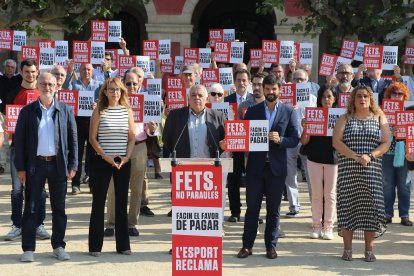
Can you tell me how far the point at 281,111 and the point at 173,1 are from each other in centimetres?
1621

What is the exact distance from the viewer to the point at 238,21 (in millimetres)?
28219

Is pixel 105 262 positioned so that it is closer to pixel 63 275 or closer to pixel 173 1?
pixel 63 275

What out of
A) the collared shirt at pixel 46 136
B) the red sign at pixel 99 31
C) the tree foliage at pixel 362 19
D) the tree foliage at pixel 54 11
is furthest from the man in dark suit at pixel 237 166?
the tree foliage at pixel 54 11

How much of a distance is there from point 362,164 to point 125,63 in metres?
6.25

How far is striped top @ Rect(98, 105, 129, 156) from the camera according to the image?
9641mm

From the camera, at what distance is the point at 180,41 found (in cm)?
2528

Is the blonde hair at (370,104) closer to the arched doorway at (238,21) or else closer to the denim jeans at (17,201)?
the denim jeans at (17,201)

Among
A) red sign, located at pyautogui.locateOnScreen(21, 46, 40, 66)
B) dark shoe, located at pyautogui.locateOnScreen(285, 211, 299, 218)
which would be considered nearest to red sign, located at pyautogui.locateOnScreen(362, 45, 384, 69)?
dark shoe, located at pyautogui.locateOnScreen(285, 211, 299, 218)

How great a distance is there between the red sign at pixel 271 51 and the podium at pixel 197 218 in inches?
309

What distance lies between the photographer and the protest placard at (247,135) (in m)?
9.68

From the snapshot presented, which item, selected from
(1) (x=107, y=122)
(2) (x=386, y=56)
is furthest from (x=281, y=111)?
(2) (x=386, y=56)

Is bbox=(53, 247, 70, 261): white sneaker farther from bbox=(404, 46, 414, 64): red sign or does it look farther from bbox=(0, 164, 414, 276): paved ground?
bbox=(404, 46, 414, 64): red sign

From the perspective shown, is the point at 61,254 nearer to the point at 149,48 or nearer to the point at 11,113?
the point at 11,113

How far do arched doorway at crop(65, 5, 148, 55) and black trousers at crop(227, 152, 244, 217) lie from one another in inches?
607
